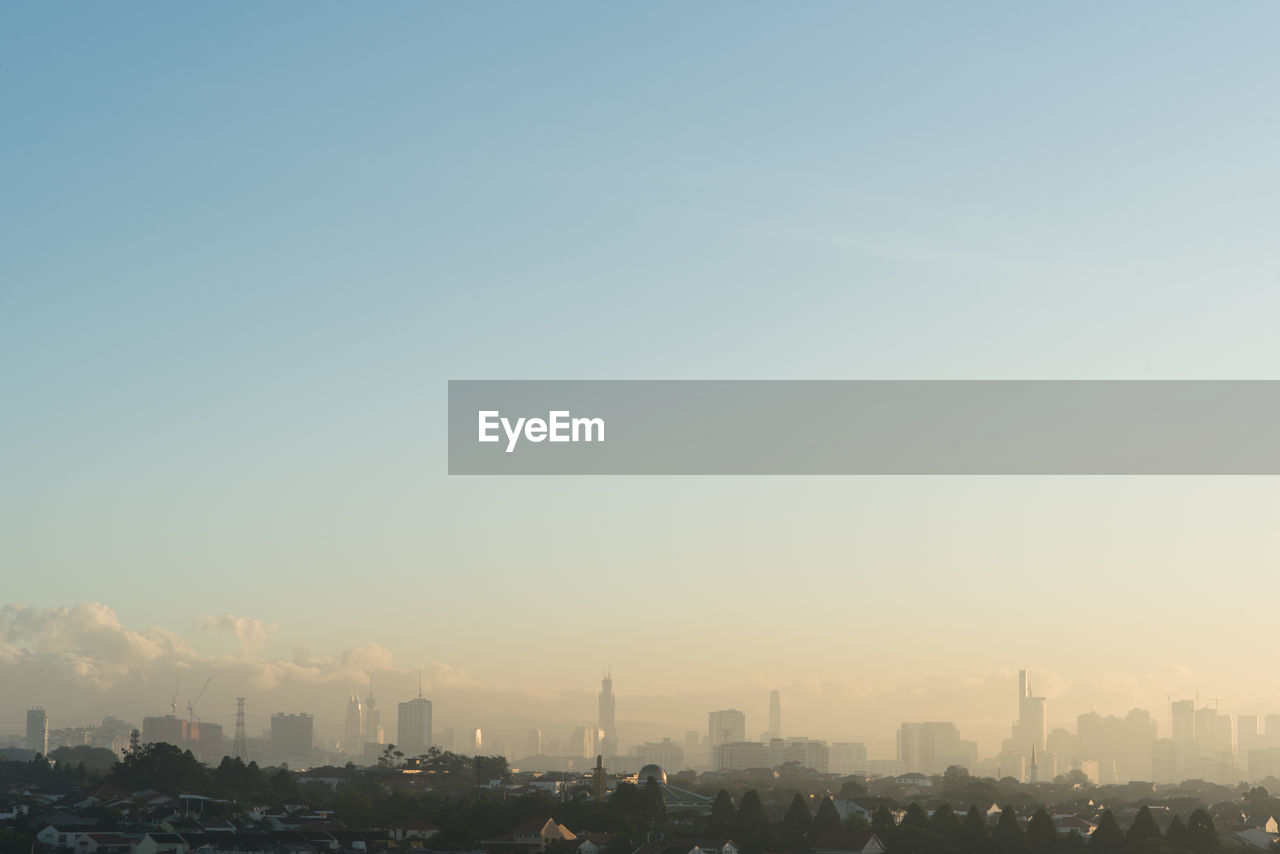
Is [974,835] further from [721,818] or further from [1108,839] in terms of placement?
[721,818]

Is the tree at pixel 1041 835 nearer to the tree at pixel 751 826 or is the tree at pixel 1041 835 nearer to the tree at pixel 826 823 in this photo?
the tree at pixel 826 823

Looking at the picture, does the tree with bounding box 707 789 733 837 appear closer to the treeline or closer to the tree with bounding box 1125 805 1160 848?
the treeline

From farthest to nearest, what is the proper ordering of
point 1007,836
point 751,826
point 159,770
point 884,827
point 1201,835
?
point 159,770
point 884,827
point 751,826
point 1201,835
point 1007,836

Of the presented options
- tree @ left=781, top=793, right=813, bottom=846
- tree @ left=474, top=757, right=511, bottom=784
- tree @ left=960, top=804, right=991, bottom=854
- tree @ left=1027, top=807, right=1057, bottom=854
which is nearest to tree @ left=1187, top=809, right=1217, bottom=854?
tree @ left=1027, top=807, right=1057, bottom=854

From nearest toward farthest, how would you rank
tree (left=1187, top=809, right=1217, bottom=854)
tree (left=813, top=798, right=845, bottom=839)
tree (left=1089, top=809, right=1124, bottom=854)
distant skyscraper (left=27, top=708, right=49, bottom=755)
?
1. tree (left=1089, top=809, right=1124, bottom=854)
2. tree (left=1187, top=809, right=1217, bottom=854)
3. tree (left=813, top=798, right=845, bottom=839)
4. distant skyscraper (left=27, top=708, right=49, bottom=755)

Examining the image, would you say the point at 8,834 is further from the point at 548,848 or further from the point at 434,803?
the point at 434,803

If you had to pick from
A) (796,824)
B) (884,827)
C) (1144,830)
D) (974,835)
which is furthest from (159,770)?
(1144,830)

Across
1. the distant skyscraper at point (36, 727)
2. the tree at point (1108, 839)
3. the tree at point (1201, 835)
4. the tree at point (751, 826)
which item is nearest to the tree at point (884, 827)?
the tree at point (751, 826)
